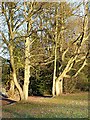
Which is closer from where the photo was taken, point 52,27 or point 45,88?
point 52,27

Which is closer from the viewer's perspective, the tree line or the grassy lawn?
the grassy lawn

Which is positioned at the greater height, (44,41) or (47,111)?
(44,41)

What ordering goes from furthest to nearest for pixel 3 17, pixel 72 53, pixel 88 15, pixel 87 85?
pixel 87 85
pixel 72 53
pixel 88 15
pixel 3 17

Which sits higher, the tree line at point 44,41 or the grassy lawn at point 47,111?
the tree line at point 44,41

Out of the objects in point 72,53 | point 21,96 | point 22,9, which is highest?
point 22,9

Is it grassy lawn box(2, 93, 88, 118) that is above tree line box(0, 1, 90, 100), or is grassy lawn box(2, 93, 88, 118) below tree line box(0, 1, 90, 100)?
below

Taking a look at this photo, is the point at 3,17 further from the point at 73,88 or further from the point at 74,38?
the point at 73,88

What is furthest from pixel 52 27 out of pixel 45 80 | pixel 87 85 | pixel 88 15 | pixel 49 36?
pixel 87 85

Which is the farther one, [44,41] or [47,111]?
[44,41]

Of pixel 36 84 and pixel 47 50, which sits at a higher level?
pixel 47 50

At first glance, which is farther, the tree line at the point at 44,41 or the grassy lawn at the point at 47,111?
the tree line at the point at 44,41

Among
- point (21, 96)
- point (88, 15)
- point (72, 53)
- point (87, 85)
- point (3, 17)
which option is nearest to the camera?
point (3, 17)

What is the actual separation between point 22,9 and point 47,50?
5.95 m

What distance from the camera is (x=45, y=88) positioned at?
22.0 m
